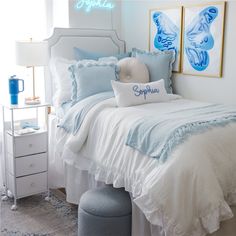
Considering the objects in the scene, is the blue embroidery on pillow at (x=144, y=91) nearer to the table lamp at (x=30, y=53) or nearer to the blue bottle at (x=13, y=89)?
the table lamp at (x=30, y=53)

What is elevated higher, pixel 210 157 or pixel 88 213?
pixel 210 157

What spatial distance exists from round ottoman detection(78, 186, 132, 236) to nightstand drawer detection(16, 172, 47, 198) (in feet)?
2.65

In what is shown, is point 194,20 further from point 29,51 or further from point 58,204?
point 58,204

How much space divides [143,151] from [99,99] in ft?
2.58

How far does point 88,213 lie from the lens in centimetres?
A: 215

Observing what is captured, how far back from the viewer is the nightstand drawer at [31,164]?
2.79m

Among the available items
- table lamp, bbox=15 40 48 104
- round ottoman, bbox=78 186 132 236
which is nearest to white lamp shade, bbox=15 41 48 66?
table lamp, bbox=15 40 48 104

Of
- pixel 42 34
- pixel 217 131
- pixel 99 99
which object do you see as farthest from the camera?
pixel 42 34

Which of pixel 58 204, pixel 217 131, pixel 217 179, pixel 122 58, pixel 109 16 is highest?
pixel 109 16

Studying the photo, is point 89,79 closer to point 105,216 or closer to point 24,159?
point 24,159

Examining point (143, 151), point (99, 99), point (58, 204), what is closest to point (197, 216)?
point (143, 151)

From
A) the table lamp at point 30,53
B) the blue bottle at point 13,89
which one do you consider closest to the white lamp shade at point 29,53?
the table lamp at point 30,53

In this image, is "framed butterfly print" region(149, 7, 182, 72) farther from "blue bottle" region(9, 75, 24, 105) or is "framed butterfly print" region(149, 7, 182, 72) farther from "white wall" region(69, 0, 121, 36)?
"blue bottle" region(9, 75, 24, 105)

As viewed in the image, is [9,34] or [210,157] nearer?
[210,157]
